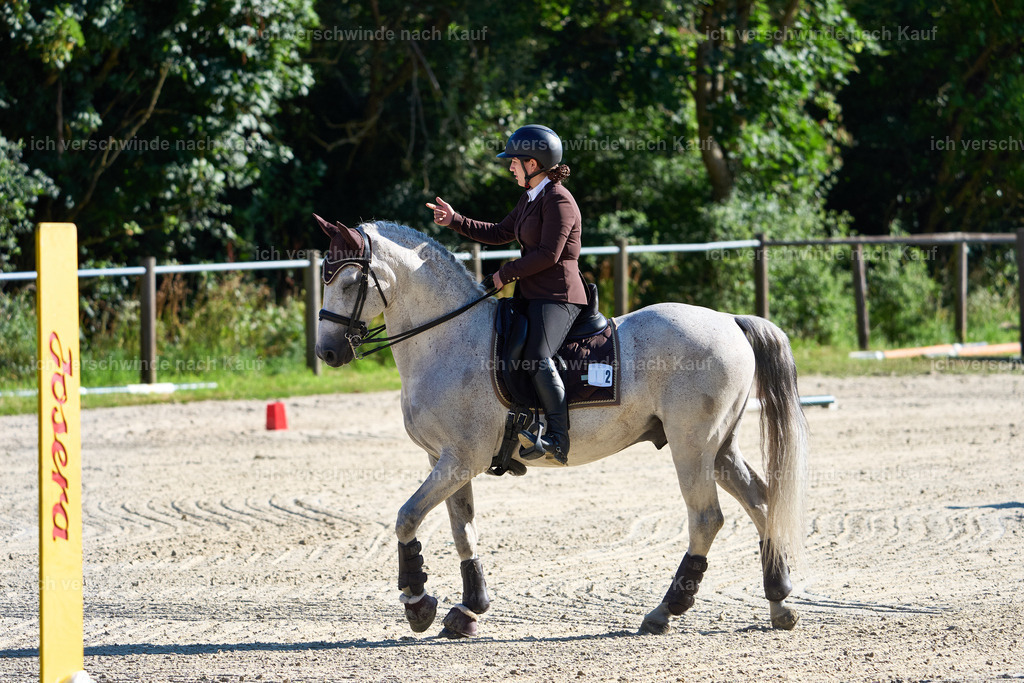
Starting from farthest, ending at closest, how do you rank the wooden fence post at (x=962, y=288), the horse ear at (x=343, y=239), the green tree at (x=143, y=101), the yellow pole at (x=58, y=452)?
the wooden fence post at (x=962, y=288)
the green tree at (x=143, y=101)
the horse ear at (x=343, y=239)
the yellow pole at (x=58, y=452)

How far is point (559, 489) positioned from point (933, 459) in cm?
345

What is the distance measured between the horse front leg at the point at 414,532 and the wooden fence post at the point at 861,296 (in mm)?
13229

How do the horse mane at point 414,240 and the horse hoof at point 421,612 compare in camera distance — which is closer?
the horse hoof at point 421,612

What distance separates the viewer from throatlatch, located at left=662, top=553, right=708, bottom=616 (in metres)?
5.54

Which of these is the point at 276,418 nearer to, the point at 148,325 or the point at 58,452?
the point at 148,325

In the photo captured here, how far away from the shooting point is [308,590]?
248 inches

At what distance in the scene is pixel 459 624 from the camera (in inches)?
217

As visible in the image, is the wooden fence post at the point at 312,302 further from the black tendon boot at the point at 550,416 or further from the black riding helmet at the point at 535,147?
the black tendon boot at the point at 550,416

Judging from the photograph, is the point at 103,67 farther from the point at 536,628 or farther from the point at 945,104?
the point at 945,104

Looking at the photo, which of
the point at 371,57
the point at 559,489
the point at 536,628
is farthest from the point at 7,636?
the point at 371,57

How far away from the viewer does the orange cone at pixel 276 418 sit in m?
11.6

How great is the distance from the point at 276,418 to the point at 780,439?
6960 millimetres

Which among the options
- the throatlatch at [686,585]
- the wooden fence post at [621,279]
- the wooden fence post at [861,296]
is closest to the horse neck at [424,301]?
the throatlatch at [686,585]

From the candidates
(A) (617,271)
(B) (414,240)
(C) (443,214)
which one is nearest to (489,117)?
(A) (617,271)
